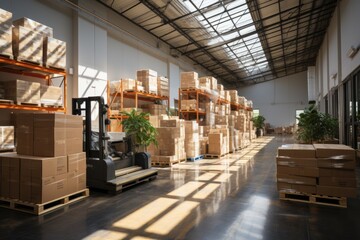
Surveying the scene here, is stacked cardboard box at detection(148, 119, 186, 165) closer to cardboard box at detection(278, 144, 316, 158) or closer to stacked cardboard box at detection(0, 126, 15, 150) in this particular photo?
stacked cardboard box at detection(0, 126, 15, 150)

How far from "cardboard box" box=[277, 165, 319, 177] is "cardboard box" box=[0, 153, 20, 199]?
4346 millimetres

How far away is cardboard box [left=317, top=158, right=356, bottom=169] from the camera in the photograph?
4.08m

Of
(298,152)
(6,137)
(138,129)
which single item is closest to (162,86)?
(138,129)


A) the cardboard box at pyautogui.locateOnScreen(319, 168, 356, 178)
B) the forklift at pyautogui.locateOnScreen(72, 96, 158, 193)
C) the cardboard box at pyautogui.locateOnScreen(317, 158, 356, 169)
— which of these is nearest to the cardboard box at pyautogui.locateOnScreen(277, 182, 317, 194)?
the cardboard box at pyautogui.locateOnScreen(319, 168, 356, 178)

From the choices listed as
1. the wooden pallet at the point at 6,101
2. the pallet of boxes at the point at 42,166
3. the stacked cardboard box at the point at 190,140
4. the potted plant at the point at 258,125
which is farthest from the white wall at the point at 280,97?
the pallet of boxes at the point at 42,166

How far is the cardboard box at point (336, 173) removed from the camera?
4.07 m

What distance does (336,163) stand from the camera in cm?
415

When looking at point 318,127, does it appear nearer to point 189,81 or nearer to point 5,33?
point 189,81

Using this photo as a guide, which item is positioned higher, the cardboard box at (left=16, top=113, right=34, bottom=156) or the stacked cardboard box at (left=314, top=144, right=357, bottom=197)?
the cardboard box at (left=16, top=113, right=34, bottom=156)

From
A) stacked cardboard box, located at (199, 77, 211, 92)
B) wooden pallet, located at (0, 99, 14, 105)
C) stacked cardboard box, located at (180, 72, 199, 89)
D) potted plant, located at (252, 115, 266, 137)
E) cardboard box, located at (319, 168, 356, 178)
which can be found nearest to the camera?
cardboard box, located at (319, 168, 356, 178)

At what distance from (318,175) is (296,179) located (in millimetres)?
346

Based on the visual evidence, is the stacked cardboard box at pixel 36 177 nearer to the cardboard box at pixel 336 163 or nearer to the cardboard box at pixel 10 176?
the cardboard box at pixel 10 176

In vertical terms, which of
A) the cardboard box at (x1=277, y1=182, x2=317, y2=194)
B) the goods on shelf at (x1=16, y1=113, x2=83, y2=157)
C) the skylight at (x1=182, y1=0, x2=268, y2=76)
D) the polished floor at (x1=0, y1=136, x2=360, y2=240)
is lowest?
the polished floor at (x1=0, y1=136, x2=360, y2=240)

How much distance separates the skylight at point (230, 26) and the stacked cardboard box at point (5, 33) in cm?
697
